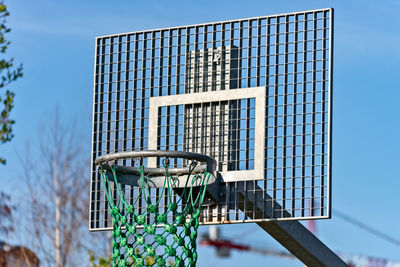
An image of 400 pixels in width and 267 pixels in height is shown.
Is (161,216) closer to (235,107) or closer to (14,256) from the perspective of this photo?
(235,107)

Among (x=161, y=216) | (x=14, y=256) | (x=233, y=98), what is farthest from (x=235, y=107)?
(x=14, y=256)

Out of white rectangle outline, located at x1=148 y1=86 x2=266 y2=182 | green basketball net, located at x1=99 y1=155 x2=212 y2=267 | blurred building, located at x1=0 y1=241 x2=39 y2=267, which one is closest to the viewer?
green basketball net, located at x1=99 y1=155 x2=212 y2=267

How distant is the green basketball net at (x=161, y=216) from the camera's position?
359 inches

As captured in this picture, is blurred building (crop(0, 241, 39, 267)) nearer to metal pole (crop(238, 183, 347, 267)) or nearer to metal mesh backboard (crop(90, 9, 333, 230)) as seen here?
metal mesh backboard (crop(90, 9, 333, 230))

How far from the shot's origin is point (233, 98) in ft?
32.4

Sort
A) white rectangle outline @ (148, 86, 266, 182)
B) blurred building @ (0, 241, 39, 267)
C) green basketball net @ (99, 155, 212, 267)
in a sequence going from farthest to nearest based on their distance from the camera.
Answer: blurred building @ (0, 241, 39, 267)
white rectangle outline @ (148, 86, 266, 182)
green basketball net @ (99, 155, 212, 267)

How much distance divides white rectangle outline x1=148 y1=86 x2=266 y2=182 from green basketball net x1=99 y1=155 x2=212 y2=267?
13.5 inches

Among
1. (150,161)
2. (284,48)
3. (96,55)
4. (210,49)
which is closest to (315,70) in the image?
(284,48)

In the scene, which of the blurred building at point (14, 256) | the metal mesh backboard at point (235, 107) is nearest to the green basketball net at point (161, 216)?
the metal mesh backboard at point (235, 107)

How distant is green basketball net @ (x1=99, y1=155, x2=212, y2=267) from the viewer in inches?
359

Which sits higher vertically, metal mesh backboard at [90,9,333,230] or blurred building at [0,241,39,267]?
metal mesh backboard at [90,9,333,230]

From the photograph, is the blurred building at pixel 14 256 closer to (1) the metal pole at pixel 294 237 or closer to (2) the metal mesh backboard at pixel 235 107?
(2) the metal mesh backboard at pixel 235 107

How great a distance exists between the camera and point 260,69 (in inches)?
386

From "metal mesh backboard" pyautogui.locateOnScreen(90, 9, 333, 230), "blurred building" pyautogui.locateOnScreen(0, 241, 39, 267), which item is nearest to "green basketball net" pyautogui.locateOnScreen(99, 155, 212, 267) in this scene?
"metal mesh backboard" pyautogui.locateOnScreen(90, 9, 333, 230)
